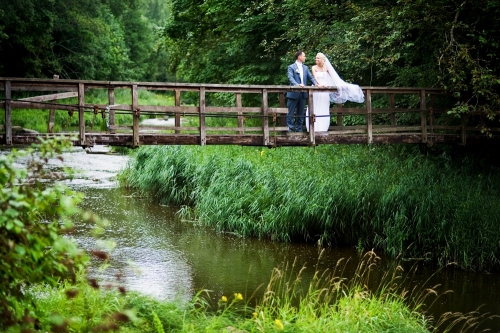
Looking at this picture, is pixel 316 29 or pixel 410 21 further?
pixel 316 29

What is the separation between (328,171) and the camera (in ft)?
52.6

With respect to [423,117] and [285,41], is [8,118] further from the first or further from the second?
[285,41]

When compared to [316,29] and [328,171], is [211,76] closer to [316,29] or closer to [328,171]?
[316,29]

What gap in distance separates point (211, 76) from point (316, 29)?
8.86m

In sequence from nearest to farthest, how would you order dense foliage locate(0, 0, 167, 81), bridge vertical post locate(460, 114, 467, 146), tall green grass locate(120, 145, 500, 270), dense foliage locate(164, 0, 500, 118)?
tall green grass locate(120, 145, 500, 270)
dense foliage locate(164, 0, 500, 118)
bridge vertical post locate(460, 114, 467, 146)
dense foliage locate(0, 0, 167, 81)

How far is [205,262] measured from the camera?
40.8 ft

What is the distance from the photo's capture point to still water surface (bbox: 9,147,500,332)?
10.6 m

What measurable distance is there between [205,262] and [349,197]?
3240 millimetres

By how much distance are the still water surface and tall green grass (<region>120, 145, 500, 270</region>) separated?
0.40 meters

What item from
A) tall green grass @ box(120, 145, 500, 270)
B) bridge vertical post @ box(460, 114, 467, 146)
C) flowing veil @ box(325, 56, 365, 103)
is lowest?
tall green grass @ box(120, 145, 500, 270)

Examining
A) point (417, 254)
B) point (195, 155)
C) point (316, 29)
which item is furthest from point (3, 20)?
point (417, 254)

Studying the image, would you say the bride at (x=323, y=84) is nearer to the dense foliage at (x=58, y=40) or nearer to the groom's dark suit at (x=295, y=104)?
the groom's dark suit at (x=295, y=104)

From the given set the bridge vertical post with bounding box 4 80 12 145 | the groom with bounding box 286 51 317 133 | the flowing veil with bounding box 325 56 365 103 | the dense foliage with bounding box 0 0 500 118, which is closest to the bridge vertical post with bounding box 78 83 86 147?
the bridge vertical post with bounding box 4 80 12 145

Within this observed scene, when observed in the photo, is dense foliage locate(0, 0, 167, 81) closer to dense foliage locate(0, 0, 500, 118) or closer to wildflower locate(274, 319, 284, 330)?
dense foliage locate(0, 0, 500, 118)
